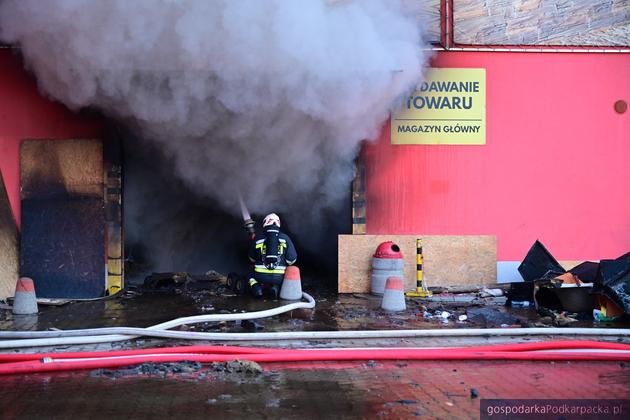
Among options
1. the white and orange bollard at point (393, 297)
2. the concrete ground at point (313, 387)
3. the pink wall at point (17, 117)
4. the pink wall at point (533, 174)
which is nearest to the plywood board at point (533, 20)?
the pink wall at point (533, 174)

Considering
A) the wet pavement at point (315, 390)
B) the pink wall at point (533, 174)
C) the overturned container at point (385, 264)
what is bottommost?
the wet pavement at point (315, 390)

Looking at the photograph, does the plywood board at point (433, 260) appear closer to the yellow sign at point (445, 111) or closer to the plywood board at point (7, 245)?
the yellow sign at point (445, 111)

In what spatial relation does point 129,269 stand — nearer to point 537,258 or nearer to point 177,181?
point 177,181

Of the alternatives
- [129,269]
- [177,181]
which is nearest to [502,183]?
[177,181]

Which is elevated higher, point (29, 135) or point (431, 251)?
point (29, 135)

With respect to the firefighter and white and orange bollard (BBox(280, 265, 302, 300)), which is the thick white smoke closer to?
the firefighter

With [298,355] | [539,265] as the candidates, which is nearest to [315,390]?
[298,355]

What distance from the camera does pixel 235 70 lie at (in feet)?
32.2

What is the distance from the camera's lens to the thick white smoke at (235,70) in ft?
30.8

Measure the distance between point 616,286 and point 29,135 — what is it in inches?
343

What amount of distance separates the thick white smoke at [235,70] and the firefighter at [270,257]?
1658 millimetres

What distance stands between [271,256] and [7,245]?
4115 mm

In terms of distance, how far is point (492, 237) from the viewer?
11070mm

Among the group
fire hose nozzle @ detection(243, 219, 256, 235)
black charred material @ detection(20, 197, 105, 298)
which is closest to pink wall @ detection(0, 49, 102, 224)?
black charred material @ detection(20, 197, 105, 298)
